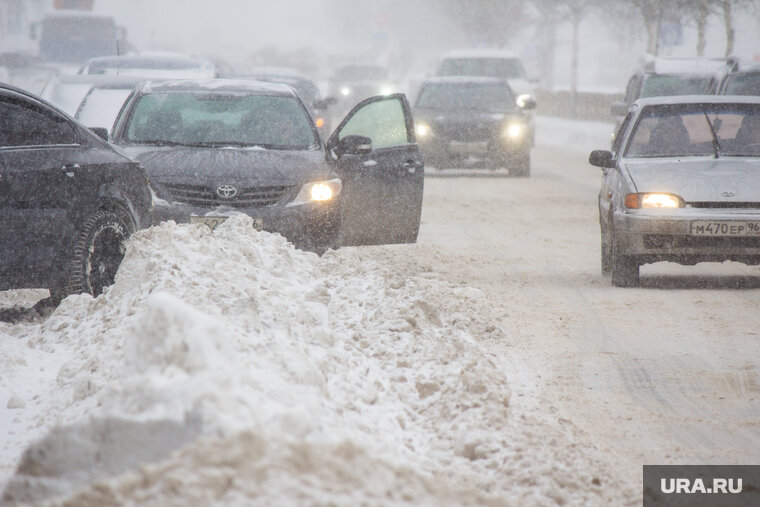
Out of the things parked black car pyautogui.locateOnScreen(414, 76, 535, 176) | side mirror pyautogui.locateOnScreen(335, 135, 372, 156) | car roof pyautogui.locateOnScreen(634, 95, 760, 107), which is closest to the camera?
side mirror pyautogui.locateOnScreen(335, 135, 372, 156)

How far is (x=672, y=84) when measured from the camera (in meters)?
20.5

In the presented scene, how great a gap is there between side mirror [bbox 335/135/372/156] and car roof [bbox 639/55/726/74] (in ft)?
39.2

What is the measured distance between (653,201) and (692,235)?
1.29ft

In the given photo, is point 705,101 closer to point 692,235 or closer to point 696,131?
point 696,131

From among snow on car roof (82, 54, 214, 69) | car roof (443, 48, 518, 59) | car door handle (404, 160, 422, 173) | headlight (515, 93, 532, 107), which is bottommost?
car roof (443, 48, 518, 59)

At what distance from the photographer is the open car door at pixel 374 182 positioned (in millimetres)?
9844

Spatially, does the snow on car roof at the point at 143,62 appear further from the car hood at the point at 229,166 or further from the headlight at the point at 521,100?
the car hood at the point at 229,166

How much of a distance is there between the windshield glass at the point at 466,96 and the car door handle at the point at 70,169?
13.6 metres

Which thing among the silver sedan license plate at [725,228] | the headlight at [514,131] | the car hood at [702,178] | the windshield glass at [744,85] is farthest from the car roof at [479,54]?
the silver sedan license plate at [725,228]

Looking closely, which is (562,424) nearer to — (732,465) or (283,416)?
(732,465)

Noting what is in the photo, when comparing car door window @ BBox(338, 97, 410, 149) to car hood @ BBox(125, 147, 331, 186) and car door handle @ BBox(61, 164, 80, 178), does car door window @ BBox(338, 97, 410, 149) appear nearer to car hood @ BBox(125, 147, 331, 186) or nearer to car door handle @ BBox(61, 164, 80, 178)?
car hood @ BBox(125, 147, 331, 186)

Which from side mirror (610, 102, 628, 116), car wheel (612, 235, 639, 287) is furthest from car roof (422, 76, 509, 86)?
car wheel (612, 235, 639, 287)

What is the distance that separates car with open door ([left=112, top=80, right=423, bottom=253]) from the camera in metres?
9.04

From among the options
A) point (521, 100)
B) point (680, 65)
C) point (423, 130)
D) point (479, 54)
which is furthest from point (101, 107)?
point (479, 54)
